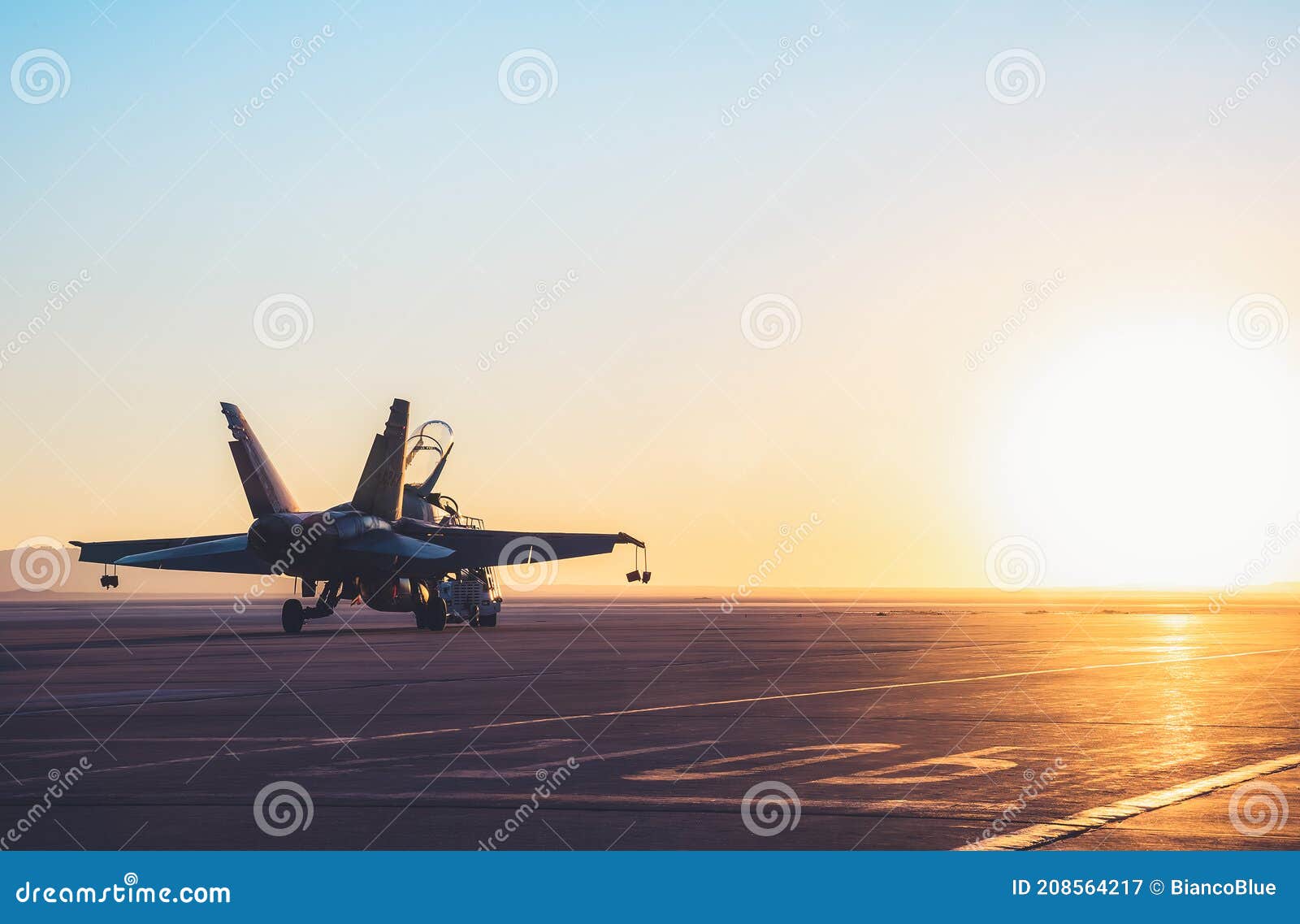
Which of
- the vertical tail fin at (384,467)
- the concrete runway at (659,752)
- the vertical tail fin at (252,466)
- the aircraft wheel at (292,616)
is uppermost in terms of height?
the vertical tail fin at (384,467)

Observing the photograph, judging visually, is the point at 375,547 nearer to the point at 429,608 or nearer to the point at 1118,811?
the point at 429,608

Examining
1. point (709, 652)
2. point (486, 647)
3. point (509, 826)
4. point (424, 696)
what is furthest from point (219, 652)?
point (509, 826)

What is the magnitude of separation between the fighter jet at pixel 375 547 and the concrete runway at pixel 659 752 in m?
10.5

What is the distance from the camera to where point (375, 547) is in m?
43.0

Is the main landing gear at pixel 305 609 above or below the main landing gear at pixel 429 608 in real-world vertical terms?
below

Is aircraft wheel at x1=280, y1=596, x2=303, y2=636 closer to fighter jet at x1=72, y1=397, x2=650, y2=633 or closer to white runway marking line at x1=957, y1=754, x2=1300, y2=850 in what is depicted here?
fighter jet at x1=72, y1=397, x2=650, y2=633

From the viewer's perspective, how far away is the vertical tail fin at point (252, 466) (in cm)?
3981

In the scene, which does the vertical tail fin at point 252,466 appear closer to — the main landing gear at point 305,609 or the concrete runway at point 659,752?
the main landing gear at point 305,609

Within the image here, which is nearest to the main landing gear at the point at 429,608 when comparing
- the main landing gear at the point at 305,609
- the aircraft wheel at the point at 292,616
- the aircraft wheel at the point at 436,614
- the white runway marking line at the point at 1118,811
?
the aircraft wheel at the point at 436,614

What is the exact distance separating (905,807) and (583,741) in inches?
204

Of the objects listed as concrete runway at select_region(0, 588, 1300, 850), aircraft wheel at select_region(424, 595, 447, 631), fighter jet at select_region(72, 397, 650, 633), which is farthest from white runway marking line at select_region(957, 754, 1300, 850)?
aircraft wheel at select_region(424, 595, 447, 631)

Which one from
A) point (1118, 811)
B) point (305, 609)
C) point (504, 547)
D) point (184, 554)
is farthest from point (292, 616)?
point (1118, 811)

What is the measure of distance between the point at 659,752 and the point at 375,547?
30.9 metres

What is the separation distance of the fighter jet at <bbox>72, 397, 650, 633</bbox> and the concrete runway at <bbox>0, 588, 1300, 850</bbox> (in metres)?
10.5
